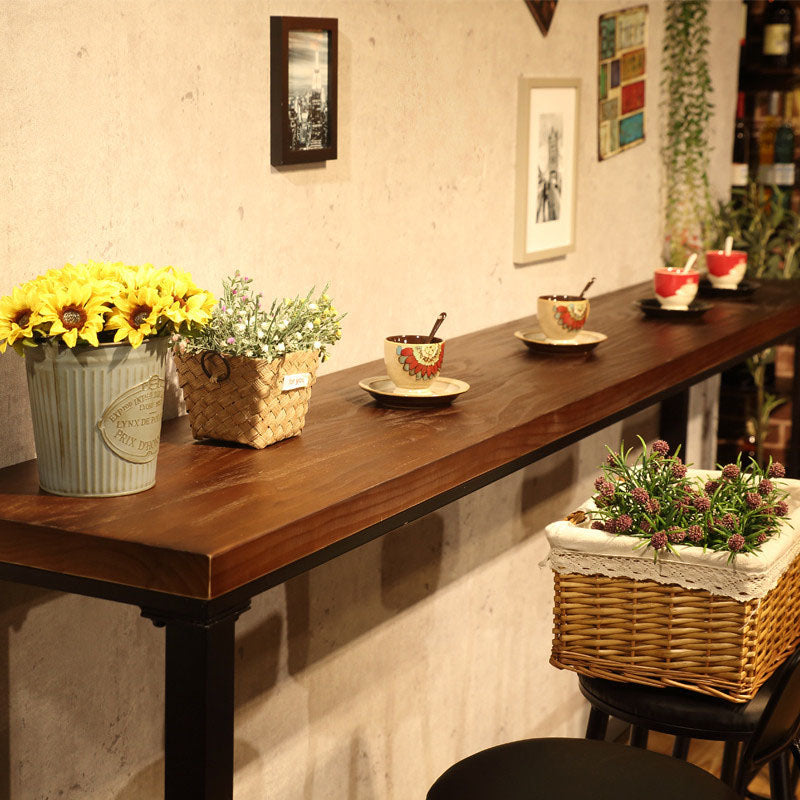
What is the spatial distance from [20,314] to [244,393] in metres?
0.34

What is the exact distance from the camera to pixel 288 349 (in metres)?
1.61

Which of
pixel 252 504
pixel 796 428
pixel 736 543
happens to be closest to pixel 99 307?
pixel 252 504

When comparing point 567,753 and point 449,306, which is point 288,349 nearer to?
point 567,753

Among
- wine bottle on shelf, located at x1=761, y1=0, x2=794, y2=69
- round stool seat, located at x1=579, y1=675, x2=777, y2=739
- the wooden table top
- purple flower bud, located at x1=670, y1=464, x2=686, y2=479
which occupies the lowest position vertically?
round stool seat, located at x1=579, y1=675, x2=777, y2=739

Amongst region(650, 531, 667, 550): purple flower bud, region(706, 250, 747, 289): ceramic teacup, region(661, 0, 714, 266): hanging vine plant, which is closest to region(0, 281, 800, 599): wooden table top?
region(650, 531, 667, 550): purple flower bud

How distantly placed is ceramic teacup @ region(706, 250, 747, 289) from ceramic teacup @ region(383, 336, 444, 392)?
1492 mm

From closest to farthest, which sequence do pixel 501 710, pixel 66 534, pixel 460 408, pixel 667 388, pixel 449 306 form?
1. pixel 66 534
2. pixel 460 408
3. pixel 667 388
4. pixel 449 306
5. pixel 501 710

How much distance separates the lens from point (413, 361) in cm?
189

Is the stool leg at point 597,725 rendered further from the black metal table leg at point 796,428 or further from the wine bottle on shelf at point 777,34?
the wine bottle on shelf at point 777,34

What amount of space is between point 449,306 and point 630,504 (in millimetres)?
877

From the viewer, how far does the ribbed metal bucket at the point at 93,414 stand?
4.49ft

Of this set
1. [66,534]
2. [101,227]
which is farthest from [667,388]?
[66,534]

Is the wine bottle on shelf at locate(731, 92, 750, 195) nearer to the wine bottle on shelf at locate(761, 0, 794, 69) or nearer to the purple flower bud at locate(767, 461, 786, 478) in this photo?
the wine bottle on shelf at locate(761, 0, 794, 69)

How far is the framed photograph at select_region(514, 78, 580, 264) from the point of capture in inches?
106
